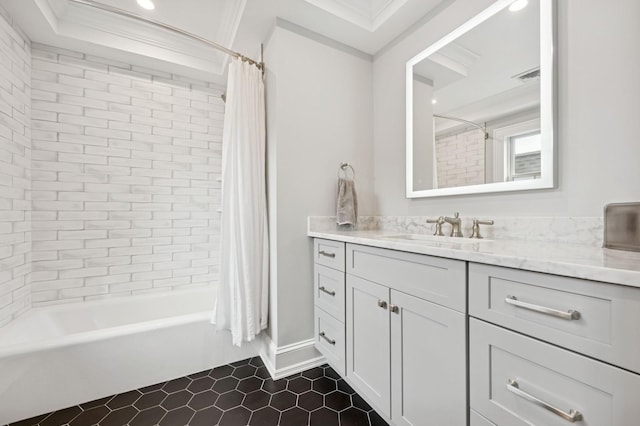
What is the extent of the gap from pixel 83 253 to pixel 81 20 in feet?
5.97

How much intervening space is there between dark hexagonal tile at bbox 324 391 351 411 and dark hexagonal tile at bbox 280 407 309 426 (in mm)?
147

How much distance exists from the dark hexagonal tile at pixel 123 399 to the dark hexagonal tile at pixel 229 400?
503mm

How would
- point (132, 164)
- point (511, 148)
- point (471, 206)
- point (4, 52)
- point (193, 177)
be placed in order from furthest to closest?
point (193, 177) < point (132, 164) < point (4, 52) < point (471, 206) < point (511, 148)

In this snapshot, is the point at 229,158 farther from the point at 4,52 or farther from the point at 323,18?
the point at 4,52

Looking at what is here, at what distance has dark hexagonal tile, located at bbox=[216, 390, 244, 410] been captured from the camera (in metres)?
1.43

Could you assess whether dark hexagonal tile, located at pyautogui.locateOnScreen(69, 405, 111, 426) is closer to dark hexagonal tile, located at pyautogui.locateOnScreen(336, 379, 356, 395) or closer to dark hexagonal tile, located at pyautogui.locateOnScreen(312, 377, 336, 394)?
dark hexagonal tile, located at pyautogui.locateOnScreen(312, 377, 336, 394)

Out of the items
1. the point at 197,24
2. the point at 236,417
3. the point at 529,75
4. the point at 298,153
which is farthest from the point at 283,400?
the point at 197,24

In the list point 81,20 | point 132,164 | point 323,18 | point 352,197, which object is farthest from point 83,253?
point 323,18

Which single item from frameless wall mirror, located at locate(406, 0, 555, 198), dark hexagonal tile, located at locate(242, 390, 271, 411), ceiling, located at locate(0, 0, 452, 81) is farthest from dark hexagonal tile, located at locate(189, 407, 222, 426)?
ceiling, located at locate(0, 0, 452, 81)

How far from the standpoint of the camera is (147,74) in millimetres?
2361

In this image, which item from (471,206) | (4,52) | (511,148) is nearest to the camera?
(511,148)

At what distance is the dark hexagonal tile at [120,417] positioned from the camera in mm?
1317

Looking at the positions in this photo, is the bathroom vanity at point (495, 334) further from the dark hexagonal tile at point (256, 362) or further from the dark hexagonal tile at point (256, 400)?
the dark hexagonal tile at point (256, 362)

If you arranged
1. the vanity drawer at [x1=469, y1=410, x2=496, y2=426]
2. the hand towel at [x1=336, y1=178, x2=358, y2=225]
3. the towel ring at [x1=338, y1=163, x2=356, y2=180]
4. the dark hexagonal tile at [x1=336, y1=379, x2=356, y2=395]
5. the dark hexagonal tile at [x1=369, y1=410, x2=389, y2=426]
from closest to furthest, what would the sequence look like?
1. the vanity drawer at [x1=469, y1=410, x2=496, y2=426]
2. the dark hexagonal tile at [x1=369, y1=410, x2=389, y2=426]
3. the dark hexagonal tile at [x1=336, y1=379, x2=356, y2=395]
4. the hand towel at [x1=336, y1=178, x2=358, y2=225]
5. the towel ring at [x1=338, y1=163, x2=356, y2=180]
